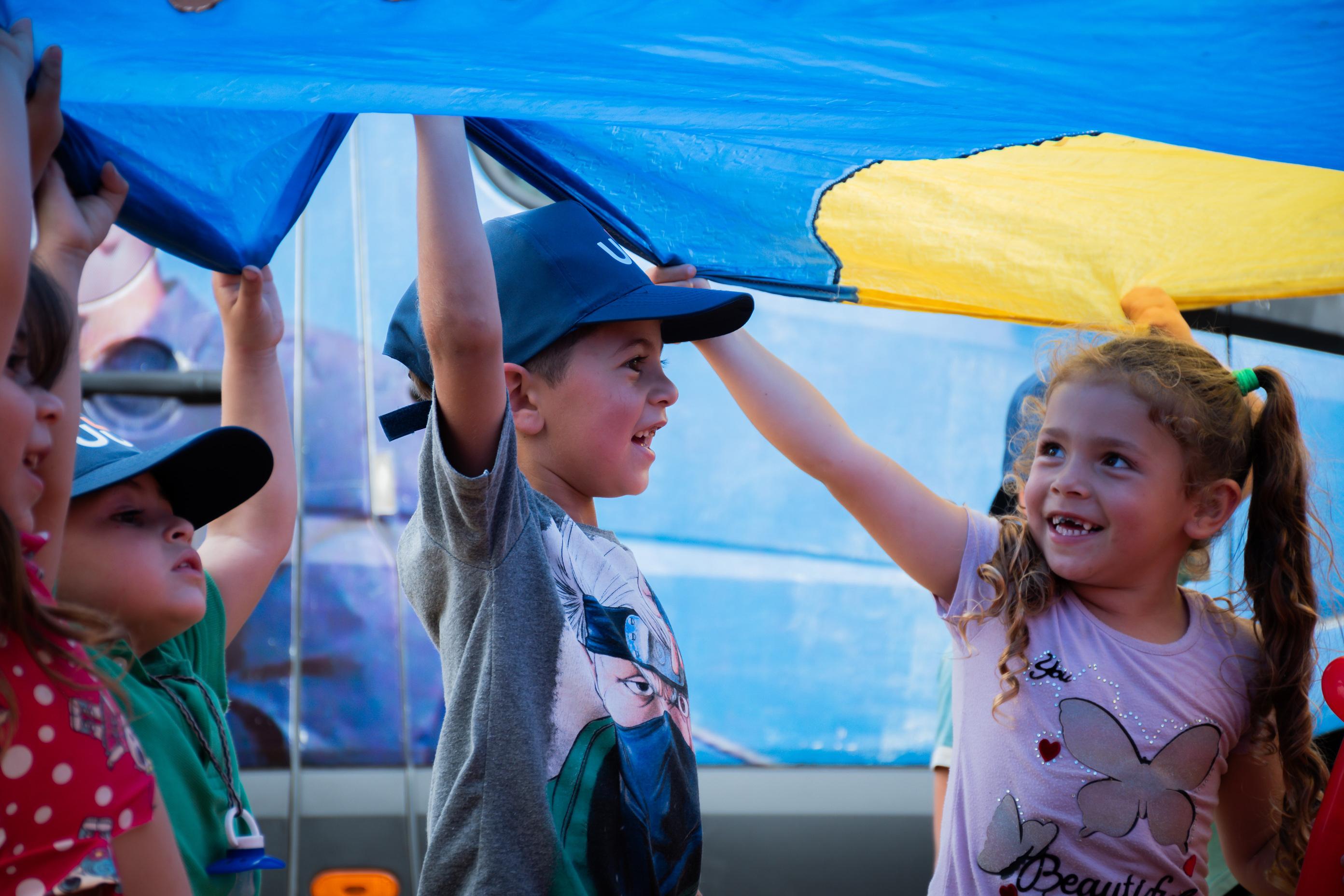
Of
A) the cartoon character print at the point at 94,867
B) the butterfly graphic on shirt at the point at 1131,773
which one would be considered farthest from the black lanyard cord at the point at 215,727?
the butterfly graphic on shirt at the point at 1131,773

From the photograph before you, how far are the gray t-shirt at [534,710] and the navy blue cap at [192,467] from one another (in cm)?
22

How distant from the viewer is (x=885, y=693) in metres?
2.68

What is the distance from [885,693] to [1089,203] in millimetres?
1295

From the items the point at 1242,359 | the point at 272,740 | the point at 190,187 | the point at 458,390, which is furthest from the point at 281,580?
the point at 1242,359

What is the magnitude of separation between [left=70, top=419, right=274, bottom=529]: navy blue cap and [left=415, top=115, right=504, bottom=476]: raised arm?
1.03ft

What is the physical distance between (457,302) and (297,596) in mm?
1497

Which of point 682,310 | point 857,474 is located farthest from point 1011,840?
point 682,310

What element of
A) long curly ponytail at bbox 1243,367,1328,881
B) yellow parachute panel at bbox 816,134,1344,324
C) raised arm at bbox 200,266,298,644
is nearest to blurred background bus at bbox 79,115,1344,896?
yellow parachute panel at bbox 816,134,1344,324

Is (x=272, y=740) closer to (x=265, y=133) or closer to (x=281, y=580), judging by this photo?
(x=281, y=580)

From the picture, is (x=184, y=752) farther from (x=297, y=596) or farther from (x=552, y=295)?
(x=297, y=596)

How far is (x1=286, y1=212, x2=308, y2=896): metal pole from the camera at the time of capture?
7.60 feet

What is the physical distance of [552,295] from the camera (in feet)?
4.90

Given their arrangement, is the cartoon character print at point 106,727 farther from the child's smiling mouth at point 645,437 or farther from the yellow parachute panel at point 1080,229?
the yellow parachute panel at point 1080,229

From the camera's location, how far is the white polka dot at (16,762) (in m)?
0.84
